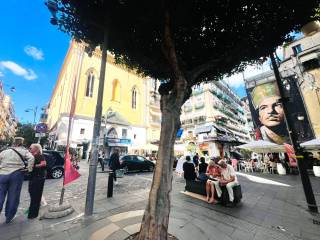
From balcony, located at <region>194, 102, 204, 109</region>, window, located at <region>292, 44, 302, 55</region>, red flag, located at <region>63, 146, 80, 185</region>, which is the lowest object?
A: red flag, located at <region>63, 146, 80, 185</region>

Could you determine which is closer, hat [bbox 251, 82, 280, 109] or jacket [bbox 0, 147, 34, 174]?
jacket [bbox 0, 147, 34, 174]

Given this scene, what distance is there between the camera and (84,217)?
4.60 metres

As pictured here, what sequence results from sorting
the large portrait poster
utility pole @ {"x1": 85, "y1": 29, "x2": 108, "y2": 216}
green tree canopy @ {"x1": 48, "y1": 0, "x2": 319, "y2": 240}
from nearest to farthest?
green tree canopy @ {"x1": 48, "y1": 0, "x2": 319, "y2": 240} < utility pole @ {"x1": 85, "y1": 29, "x2": 108, "y2": 216} < the large portrait poster

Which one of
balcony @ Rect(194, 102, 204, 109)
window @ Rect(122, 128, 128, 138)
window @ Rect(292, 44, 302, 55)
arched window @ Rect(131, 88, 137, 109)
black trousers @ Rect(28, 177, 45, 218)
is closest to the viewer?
black trousers @ Rect(28, 177, 45, 218)

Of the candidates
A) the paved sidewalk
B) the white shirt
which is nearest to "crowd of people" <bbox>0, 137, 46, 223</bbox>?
the paved sidewalk

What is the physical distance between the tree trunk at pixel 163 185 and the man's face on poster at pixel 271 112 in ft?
61.0

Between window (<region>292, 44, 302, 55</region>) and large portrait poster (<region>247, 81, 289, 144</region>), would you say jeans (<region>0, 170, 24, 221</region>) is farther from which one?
window (<region>292, 44, 302, 55</region>)

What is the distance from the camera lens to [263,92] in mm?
19703

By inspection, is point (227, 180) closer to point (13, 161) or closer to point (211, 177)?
point (211, 177)

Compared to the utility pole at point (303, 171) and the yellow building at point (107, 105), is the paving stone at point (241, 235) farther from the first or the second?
the yellow building at point (107, 105)

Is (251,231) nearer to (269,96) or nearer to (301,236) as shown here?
(301,236)

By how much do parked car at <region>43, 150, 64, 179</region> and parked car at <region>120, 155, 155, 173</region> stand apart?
177 inches

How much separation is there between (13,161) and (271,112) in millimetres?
21009

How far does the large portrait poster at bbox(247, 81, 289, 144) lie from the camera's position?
59.7ft
